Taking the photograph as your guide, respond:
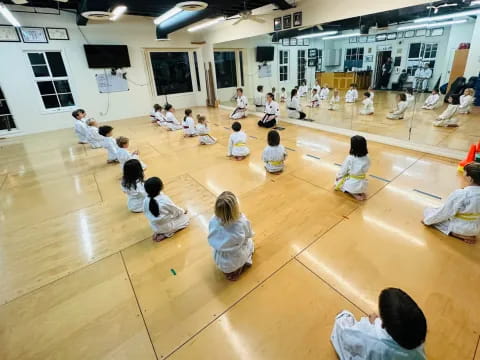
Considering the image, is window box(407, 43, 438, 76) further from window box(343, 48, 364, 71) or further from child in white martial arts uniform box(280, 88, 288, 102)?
child in white martial arts uniform box(280, 88, 288, 102)

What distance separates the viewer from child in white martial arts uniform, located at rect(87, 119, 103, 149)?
5.86 metres

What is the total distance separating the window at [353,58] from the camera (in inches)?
225

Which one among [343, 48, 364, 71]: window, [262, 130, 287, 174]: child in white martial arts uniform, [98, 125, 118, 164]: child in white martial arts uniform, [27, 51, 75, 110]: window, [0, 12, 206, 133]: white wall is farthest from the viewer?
[27, 51, 75, 110]: window

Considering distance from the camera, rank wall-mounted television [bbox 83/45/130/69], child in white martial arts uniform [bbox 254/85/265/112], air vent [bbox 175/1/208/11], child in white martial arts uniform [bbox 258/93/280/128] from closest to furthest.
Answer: air vent [bbox 175/1/208/11] < child in white martial arts uniform [bbox 258/93/280/128] < wall-mounted television [bbox 83/45/130/69] < child in white martial arts uniform [bbox 254/85/265/112]

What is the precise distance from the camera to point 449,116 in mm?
5434

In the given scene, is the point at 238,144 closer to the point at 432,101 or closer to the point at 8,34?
the point at 432,101

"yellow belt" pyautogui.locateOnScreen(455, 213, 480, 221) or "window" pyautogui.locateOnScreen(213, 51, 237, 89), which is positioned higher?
"window" pyautogui.locateOnScreen(213, 51, 237, 89)

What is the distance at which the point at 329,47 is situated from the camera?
6215 mm

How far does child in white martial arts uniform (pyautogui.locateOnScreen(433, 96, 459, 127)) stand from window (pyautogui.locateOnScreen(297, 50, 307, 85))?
3853 mm

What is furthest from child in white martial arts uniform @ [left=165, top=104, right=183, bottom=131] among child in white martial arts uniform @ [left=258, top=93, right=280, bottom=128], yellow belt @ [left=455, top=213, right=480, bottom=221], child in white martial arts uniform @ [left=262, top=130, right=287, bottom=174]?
yellow belt @ [left=455, top=213, right=480, bottom=221]

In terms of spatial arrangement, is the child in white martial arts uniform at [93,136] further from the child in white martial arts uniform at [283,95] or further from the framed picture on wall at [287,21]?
the child in white martial arts uniform at [283,95]

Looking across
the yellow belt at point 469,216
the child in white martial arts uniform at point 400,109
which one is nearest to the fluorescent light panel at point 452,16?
the child in white martial arts uniform at point 400,109

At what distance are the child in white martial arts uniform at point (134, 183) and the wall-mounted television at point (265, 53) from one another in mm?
7343

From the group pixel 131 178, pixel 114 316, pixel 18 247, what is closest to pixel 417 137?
pixel 131 178
